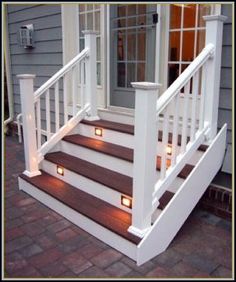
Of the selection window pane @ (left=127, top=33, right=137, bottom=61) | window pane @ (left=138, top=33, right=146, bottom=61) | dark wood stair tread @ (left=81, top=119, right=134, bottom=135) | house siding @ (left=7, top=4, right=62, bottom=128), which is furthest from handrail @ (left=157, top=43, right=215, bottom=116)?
house siding @ (left=7, top=4, right=62, bottom=128)

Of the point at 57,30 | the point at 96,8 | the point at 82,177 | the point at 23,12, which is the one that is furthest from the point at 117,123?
the point at 23,12

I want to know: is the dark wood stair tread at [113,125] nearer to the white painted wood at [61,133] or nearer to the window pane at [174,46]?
the white painted wood at [61,133]

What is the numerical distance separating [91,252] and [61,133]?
1.61 metres

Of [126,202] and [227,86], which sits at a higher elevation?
[227,86]

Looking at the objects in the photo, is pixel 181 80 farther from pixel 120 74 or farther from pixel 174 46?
pixel 120 74

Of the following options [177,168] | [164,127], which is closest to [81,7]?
[164,127]

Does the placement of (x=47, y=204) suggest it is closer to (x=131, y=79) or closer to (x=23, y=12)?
(x=131, y=79)

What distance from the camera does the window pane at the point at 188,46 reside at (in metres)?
3.01

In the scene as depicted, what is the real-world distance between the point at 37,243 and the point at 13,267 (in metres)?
0.30

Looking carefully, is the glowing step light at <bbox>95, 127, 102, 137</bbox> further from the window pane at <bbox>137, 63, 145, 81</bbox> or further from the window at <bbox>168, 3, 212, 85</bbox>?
the window at <bbox>168, 3, 212, 85</bbox>

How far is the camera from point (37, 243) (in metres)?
Answer: 2.42

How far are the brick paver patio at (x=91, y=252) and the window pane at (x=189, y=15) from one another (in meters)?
1.75

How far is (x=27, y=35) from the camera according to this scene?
4.95m

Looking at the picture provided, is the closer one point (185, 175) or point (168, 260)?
point (168, 260)
